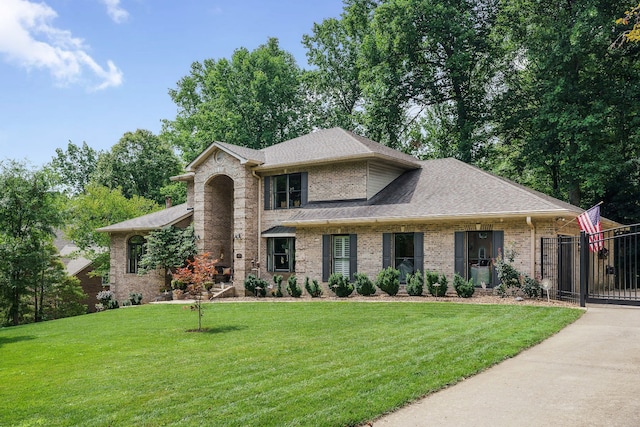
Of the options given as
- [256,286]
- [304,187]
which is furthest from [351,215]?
[256,286]

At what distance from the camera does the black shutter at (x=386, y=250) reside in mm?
19844

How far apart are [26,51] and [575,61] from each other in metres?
24.8

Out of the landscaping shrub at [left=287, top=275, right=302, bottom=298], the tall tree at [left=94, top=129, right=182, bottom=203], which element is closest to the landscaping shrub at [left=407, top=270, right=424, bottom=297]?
the landscaping shrub at [left=287, top=275, right=302, bottom=298]

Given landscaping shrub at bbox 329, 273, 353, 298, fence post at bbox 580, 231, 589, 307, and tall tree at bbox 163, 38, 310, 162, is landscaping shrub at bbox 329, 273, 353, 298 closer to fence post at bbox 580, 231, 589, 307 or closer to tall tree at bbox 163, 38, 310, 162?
fence post at bbox 580, 231, 589, 307

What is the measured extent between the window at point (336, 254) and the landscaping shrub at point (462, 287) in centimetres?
464

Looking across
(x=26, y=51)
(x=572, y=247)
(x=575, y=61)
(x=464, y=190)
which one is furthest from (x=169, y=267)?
(x=575, y=61)

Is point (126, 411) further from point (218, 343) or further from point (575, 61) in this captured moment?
point (575, 61)

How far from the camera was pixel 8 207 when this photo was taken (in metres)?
23.8

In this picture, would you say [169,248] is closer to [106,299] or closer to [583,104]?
[106,299]

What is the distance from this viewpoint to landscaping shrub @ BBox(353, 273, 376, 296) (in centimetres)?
1917

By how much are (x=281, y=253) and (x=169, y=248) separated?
19.4 ft

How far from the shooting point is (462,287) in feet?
56.7

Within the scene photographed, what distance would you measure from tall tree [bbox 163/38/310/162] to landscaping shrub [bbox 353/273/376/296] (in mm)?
21822

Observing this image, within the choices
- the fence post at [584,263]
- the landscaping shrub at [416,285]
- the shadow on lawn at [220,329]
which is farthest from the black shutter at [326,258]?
the fence post at [584,263]
